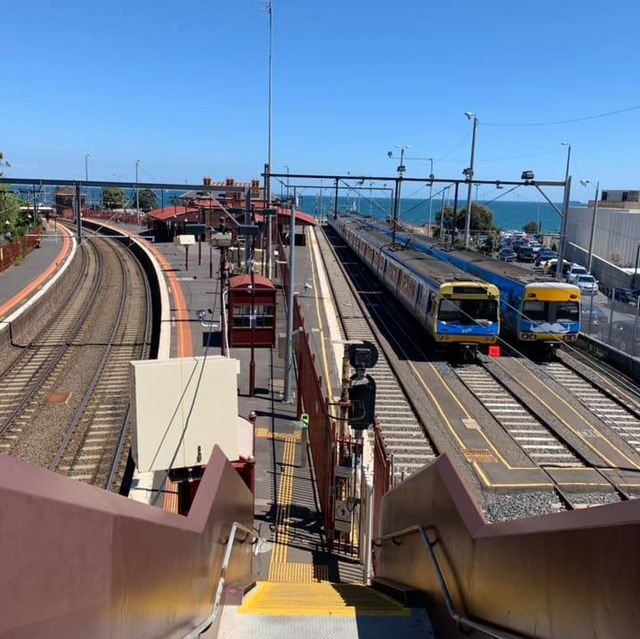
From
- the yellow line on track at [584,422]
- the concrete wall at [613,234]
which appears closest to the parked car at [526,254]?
the concrete wall at [613,234]

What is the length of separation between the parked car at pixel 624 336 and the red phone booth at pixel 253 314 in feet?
38.4

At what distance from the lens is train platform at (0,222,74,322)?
1129 inches

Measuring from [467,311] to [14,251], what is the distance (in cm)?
2867

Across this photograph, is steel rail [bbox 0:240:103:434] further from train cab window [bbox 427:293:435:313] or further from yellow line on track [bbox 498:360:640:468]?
yellow line on track [bbox 498:360:640:468]

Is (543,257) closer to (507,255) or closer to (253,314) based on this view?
(507,255)

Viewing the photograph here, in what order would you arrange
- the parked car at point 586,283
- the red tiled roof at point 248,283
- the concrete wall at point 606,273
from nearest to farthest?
the red tiled roof at point 248,283 → the parked car at point 586,283 → the concrete wall at point 606,273


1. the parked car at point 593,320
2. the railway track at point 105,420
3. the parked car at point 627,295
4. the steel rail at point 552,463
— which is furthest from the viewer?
the parked car at point 627,295

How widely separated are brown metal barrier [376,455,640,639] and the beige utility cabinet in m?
4.52

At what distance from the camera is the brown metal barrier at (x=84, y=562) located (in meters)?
1.91

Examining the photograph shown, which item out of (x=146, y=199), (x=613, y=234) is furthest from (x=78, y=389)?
(x=146, y=199)

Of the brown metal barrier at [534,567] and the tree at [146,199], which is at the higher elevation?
the tree at [146,199]

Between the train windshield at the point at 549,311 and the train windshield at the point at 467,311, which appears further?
the train windshield at the point at 549,311

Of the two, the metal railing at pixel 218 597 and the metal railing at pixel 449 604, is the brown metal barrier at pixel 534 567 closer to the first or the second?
the metal railing at pixel 449 604

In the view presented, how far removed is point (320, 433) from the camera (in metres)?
12.5
